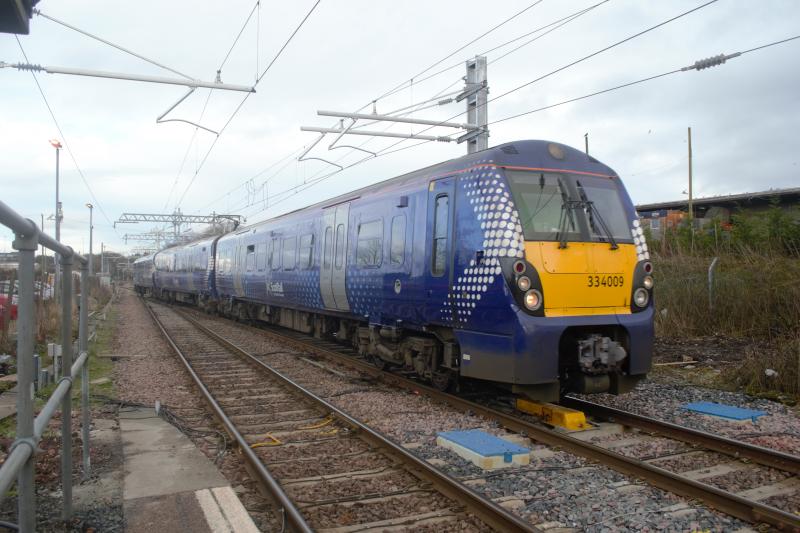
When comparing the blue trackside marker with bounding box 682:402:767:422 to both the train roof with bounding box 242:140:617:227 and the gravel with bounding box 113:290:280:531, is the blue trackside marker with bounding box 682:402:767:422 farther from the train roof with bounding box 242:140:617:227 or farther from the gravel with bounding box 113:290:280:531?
the gravel with bounding box 113:290:280:531

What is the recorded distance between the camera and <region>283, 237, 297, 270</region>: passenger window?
45.5 ft

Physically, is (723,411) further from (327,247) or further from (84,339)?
(327,247)

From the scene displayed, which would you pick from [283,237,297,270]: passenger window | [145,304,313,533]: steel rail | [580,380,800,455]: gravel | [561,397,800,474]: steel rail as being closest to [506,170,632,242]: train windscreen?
[561,397,800,474]: steel rail

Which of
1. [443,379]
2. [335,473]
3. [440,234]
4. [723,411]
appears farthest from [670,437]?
[440,234]

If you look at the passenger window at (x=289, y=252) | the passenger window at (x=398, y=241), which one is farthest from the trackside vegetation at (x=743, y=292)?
the passenger window at (x=289, y=252)

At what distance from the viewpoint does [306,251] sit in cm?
1295

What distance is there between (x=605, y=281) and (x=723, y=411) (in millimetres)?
1965

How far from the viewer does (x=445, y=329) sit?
7.61 m

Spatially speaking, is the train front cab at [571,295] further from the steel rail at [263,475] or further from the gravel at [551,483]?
the steel rail at [263,475]

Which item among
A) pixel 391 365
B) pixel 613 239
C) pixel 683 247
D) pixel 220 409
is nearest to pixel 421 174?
pixel 613 239

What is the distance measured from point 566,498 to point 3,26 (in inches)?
192

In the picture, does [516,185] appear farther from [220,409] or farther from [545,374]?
[220,409]

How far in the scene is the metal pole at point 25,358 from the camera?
2.45 meters

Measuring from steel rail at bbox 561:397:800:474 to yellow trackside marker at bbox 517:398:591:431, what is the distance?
1.68 ft
